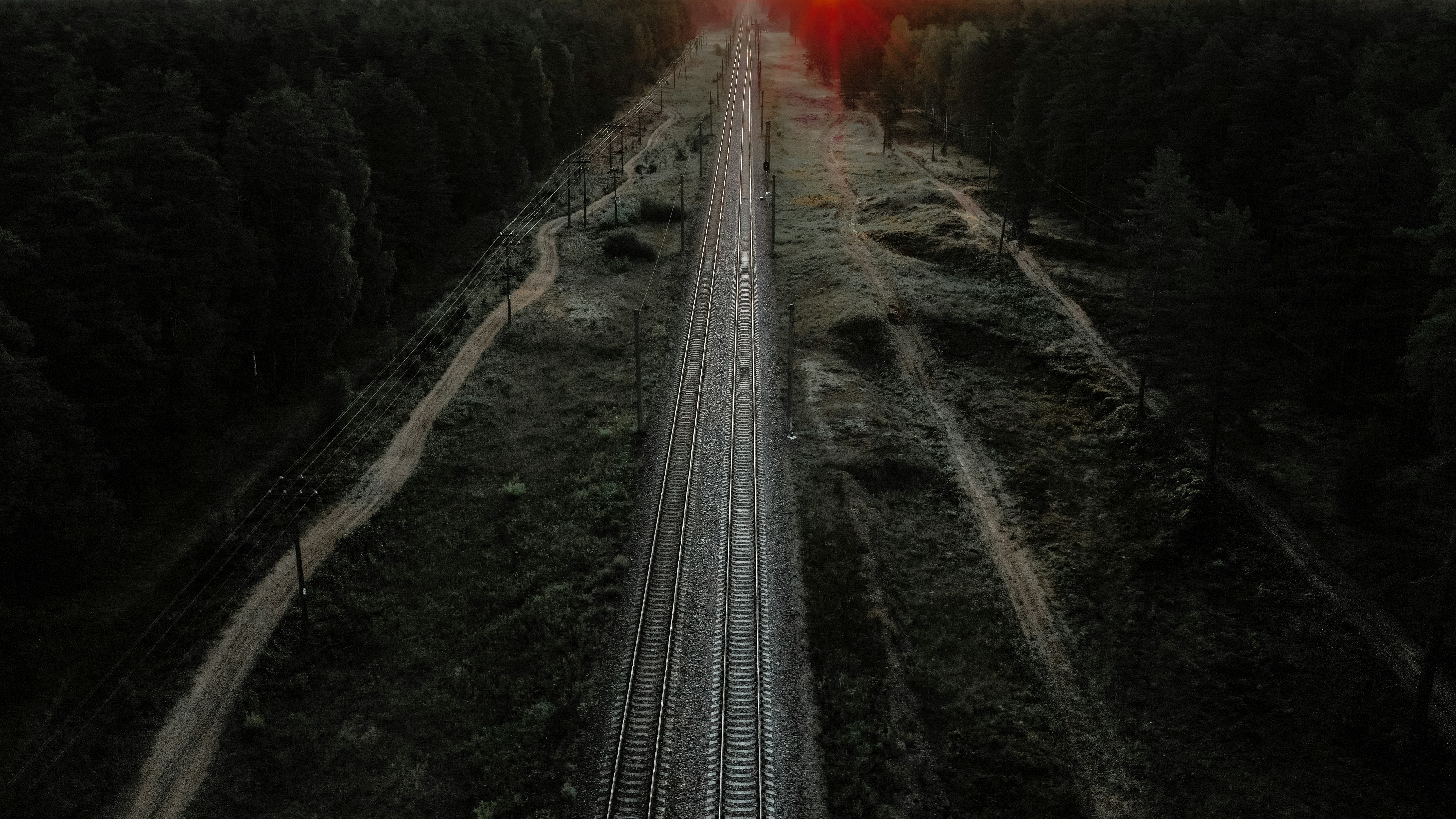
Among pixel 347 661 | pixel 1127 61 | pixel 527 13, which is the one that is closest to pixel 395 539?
pixel 347 661

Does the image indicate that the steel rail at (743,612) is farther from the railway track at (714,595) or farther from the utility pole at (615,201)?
the utility pole at (615,201)

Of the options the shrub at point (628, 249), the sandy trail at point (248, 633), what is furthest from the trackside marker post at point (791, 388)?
the shrub at point (628, 249)

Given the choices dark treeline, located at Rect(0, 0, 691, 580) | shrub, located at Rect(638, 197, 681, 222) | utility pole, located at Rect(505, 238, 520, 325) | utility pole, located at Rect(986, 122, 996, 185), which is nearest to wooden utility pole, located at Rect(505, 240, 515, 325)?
utility pole, located at Rect(505, 238, 520, 325)

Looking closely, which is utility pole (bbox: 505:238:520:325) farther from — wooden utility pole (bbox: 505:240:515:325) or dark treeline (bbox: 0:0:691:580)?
dark treeline (bbox: 0:0:691:580)

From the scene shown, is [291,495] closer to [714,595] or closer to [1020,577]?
[714,595]

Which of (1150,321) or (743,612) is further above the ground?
(1150,321)

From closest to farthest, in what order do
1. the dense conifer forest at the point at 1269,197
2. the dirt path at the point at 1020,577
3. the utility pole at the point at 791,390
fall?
the dirt path at the point at 1020,577 < the dense conifer forest at the point at 1269,197 < the utility pole at the point at 791,390

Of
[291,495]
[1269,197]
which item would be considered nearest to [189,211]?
[291,495]

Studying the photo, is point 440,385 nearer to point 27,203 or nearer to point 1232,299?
point 27,203
